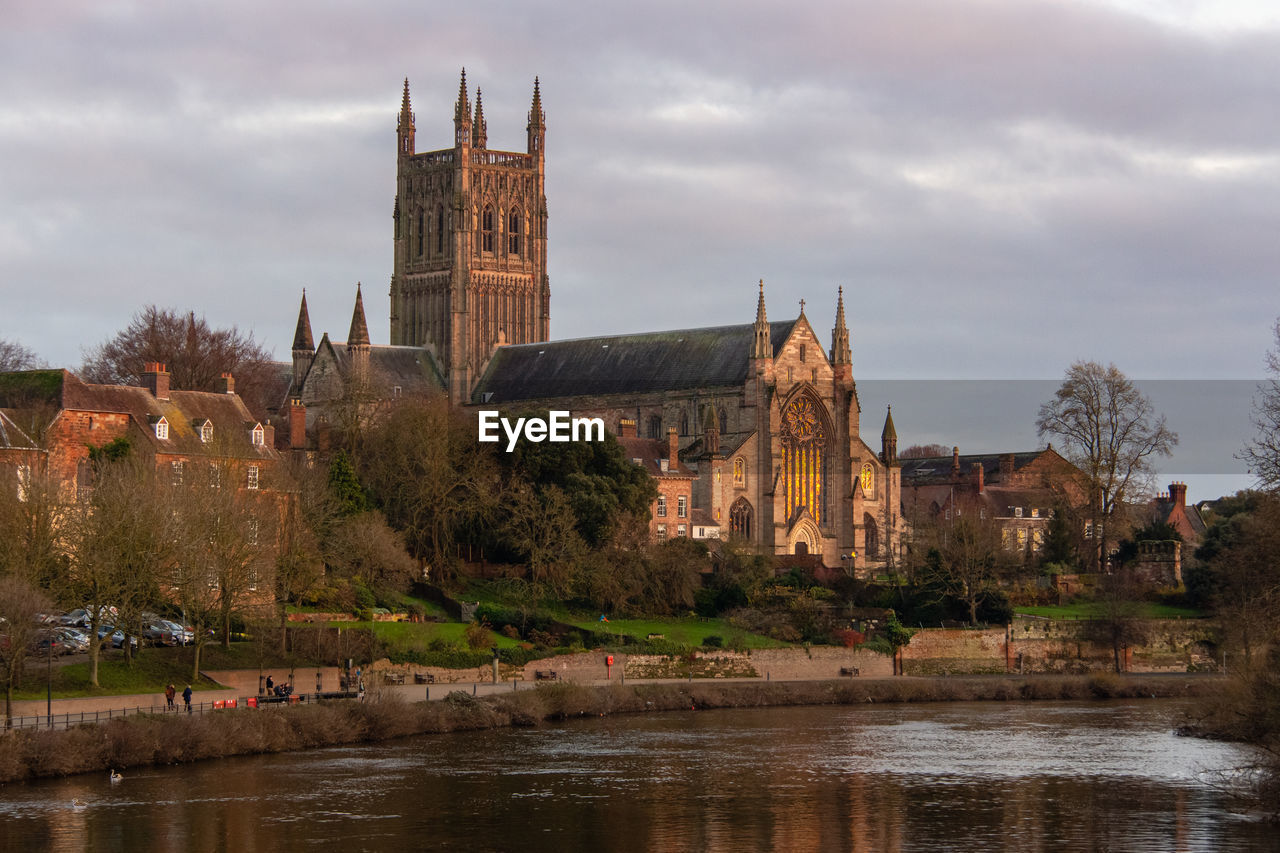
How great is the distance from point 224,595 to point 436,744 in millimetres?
8077

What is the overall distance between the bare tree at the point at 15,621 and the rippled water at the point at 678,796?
422 centimetres

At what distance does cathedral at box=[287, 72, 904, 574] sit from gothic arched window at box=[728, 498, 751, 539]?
8 cm

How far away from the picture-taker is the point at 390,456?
7319 centimetres

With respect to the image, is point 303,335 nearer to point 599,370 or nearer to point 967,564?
point 599,370

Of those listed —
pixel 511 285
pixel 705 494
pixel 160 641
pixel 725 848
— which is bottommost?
pixel 725 848

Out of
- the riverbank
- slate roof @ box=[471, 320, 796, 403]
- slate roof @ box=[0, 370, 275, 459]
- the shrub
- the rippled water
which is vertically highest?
slate roof @ box=[471, 320, 796, 403]

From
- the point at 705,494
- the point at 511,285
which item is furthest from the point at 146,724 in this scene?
the point at 511,285

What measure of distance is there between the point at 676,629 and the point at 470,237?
54.9 meters

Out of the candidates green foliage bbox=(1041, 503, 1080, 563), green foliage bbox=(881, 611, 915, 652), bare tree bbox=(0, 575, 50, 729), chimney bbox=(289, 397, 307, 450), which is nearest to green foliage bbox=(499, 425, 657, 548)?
chimney bbox=(289, 397, 307, 450)

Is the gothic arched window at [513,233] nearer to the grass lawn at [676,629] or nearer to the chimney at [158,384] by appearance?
the grass lawn at [676,629]

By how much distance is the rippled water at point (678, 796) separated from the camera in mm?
35469

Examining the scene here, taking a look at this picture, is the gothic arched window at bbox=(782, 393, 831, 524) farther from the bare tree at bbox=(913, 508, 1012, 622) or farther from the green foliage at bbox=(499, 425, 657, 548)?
the green foliage at bbox=(499, 425, 657, 548)

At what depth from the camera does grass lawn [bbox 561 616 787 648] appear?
2655 inches

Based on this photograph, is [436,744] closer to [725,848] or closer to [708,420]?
[725,848]
